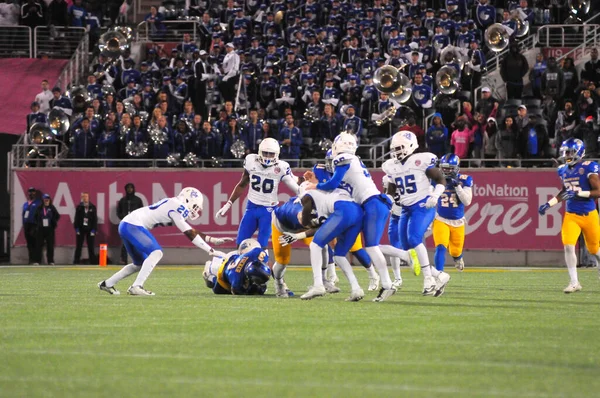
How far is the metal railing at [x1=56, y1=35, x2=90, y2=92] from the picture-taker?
29.9 metres

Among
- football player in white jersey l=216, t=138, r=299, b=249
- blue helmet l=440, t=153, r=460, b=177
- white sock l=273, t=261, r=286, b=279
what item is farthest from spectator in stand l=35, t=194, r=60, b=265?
white sock l=273, t=261, r=286, b=279

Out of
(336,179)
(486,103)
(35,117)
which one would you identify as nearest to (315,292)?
(336,179)

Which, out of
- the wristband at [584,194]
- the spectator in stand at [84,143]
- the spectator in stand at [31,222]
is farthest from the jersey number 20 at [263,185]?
the spectator in stand at [31,222]

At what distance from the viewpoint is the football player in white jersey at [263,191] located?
15367 mm

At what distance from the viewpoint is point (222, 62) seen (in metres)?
27.5

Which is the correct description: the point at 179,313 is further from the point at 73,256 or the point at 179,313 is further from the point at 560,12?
the point at 560,12

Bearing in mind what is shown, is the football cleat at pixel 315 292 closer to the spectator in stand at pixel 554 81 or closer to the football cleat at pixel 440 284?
the football cleat at pixel 440 284

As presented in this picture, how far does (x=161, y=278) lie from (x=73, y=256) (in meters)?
7.47

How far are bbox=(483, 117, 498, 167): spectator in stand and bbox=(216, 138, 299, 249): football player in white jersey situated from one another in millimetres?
10108

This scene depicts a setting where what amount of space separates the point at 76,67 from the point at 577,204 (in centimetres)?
1838

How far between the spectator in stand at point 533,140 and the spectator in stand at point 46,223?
11.0 m

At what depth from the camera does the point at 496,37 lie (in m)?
26.1

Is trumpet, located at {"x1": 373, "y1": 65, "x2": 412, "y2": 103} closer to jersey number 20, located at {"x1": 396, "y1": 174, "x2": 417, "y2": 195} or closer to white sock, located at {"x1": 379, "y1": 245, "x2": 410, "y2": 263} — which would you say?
jersey number 20, located at {"x1": 396, "y1": 174, "x2": 417, "y2": 195}

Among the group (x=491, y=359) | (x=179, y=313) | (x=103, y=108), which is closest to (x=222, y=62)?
(x=103, y=108)
